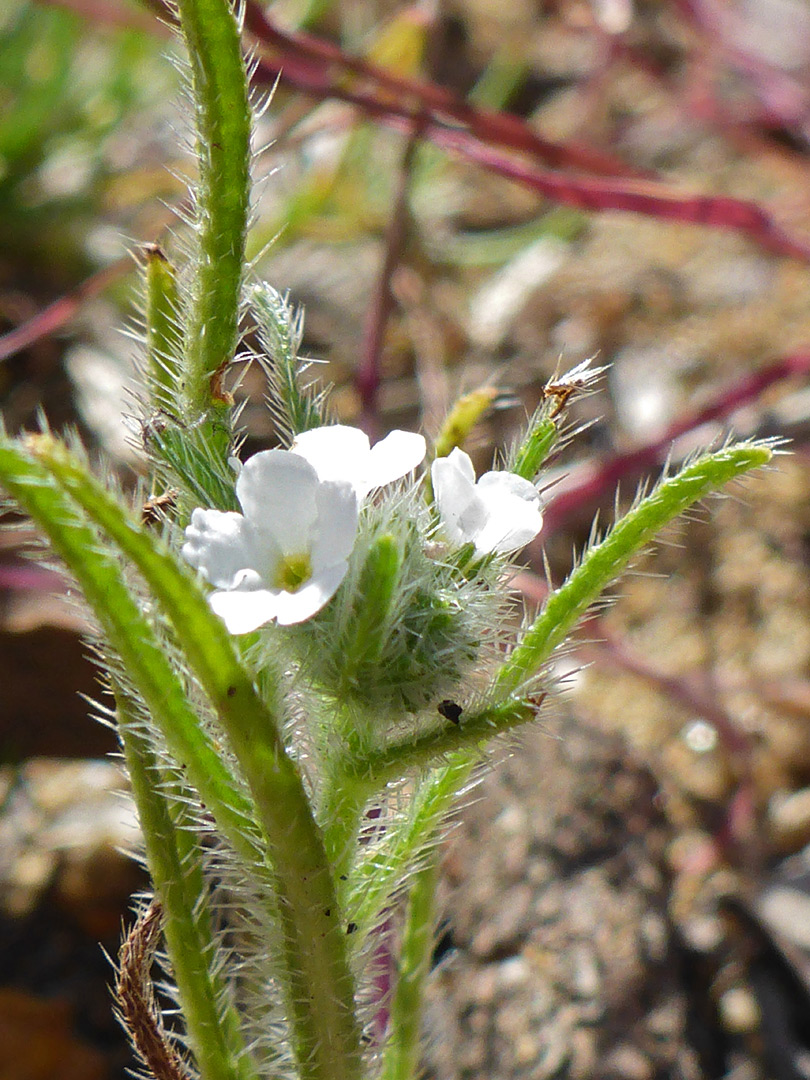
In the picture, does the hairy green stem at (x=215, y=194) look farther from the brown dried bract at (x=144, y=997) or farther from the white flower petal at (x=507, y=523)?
the brown dried bract at (x=144, y=997)

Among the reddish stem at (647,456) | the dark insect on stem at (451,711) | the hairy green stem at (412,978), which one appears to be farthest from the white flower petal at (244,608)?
the reddish stem at (647,456)

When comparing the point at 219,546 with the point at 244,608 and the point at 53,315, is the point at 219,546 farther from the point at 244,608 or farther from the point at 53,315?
the point at 53,315

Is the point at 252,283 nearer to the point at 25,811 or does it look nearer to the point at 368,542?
the point at 368,542

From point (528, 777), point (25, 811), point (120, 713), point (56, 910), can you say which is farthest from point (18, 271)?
point (120, 713)

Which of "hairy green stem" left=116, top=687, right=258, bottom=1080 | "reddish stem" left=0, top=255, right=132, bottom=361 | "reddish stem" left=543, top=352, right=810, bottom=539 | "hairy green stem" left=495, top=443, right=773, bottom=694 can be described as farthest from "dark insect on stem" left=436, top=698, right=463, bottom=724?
"reddish stem" left=0, top=255, right=132, bottom=361

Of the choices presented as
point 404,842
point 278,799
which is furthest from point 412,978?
point 278,799
